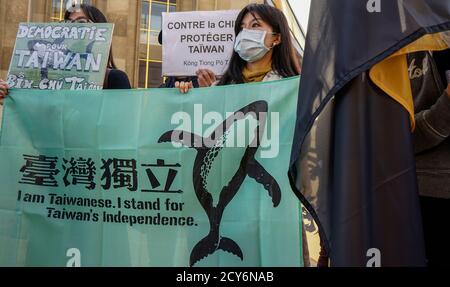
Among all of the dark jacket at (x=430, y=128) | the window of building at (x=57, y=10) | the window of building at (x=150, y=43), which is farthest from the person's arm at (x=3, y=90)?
the window of building at (x=57, y=10)

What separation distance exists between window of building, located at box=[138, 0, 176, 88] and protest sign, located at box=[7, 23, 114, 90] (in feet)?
30.9

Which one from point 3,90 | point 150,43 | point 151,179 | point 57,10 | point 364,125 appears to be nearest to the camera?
point 364,125

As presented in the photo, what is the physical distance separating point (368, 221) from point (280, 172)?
1.04 meters

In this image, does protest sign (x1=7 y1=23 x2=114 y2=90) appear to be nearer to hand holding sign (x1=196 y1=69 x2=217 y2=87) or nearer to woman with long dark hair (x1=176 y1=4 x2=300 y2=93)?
hand holding sign (x1=196 y1=69 x2=217 y2=87)

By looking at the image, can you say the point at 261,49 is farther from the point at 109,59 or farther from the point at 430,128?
the point at 430,128

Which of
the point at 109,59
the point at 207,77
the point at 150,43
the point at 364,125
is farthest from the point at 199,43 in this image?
the point at 150,43

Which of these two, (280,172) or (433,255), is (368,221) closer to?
(433,255)

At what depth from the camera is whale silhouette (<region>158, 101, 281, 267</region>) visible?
299 cm

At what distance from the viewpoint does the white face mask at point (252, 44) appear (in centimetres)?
347

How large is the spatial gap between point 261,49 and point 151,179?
115 centimetres

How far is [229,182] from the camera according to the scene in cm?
306

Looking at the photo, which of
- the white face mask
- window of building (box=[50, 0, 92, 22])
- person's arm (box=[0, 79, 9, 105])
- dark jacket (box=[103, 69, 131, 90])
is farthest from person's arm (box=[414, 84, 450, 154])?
window of building (box=[50, 0, 92, 22])

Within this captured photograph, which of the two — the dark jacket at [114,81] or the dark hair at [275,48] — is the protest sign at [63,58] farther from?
the dark hair at [275,48]

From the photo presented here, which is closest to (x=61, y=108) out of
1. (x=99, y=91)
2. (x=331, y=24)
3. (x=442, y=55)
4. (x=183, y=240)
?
(x=99, y=91)
